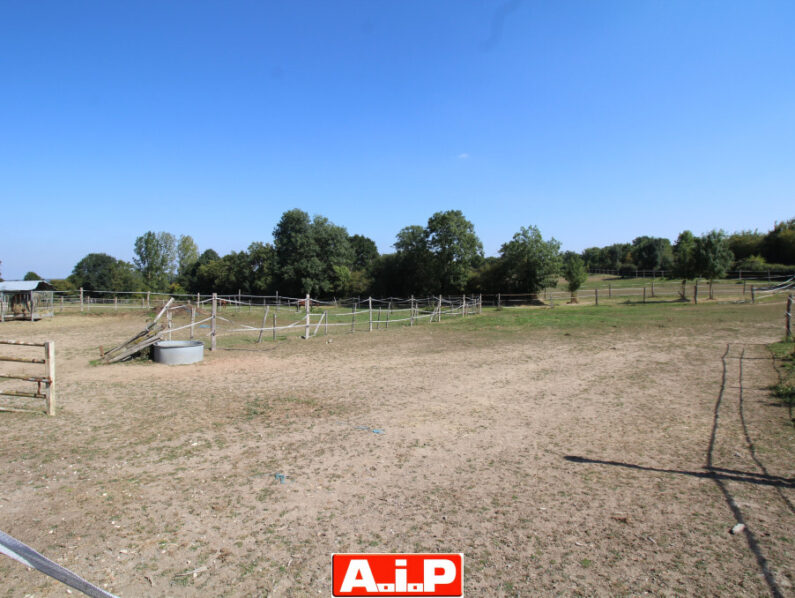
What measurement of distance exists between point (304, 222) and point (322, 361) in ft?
132

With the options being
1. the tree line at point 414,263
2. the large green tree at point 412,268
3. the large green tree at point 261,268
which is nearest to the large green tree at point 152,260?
the tree line at point 414,263

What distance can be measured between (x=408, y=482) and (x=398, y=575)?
59.0 inches

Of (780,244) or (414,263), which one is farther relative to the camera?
(780,244)

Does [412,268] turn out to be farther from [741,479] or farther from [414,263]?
[741,479]

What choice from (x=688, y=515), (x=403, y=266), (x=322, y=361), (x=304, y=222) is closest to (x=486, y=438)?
(x=688, y=515)

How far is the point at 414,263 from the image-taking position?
4569 centimetres

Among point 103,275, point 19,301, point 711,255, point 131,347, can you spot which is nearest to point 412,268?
point 711,255

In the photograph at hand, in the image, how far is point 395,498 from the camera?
4.35 metres

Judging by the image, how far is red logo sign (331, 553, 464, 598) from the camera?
10.0ft

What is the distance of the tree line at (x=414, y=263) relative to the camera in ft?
126

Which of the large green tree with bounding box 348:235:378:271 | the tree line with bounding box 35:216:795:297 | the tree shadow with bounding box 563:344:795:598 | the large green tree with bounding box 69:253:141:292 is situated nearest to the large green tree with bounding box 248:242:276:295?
the tree line with bounding box 35:216:795:297

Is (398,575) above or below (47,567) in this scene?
below

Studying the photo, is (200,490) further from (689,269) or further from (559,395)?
(689,269)

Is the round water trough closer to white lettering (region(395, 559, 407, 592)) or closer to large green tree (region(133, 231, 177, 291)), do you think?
white lettering (region(395, 559, 407, 592))
